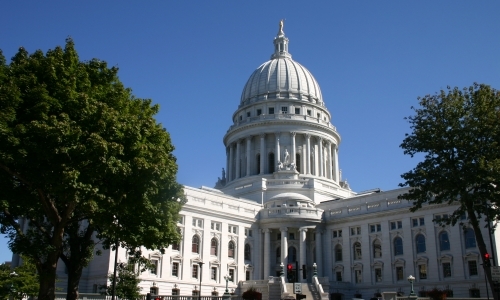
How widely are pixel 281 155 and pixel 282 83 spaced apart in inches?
624

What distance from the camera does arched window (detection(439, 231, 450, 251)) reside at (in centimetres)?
6462

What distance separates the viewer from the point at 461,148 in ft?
142

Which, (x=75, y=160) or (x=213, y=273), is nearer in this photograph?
(x=75, y=160)

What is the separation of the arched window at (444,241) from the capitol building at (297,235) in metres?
0.12

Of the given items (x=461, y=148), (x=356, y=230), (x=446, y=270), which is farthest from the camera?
(x=356, y=230)

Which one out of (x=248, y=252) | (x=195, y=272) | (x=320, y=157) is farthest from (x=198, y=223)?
(x=320, y=157)

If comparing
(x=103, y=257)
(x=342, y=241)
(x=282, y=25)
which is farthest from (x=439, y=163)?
(x=282, y=25)

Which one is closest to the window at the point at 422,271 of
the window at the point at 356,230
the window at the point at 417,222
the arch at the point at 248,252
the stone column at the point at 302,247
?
the window at the point at 417,222

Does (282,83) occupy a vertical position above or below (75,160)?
above

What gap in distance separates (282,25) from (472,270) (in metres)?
68.2

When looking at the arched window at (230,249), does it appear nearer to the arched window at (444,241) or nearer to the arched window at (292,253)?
the arched window at (292,253)

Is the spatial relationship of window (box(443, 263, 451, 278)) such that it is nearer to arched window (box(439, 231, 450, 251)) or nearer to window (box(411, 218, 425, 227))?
arched window (box(439, 231, 450, 251))

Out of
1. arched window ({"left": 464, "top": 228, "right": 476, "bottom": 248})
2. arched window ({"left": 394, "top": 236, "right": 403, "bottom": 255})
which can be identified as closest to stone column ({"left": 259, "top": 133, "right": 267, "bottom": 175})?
arched window ({"left": 394, "top": 236, "right": 403, "bottom": 255})

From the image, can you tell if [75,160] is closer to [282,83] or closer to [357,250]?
[357,250]
